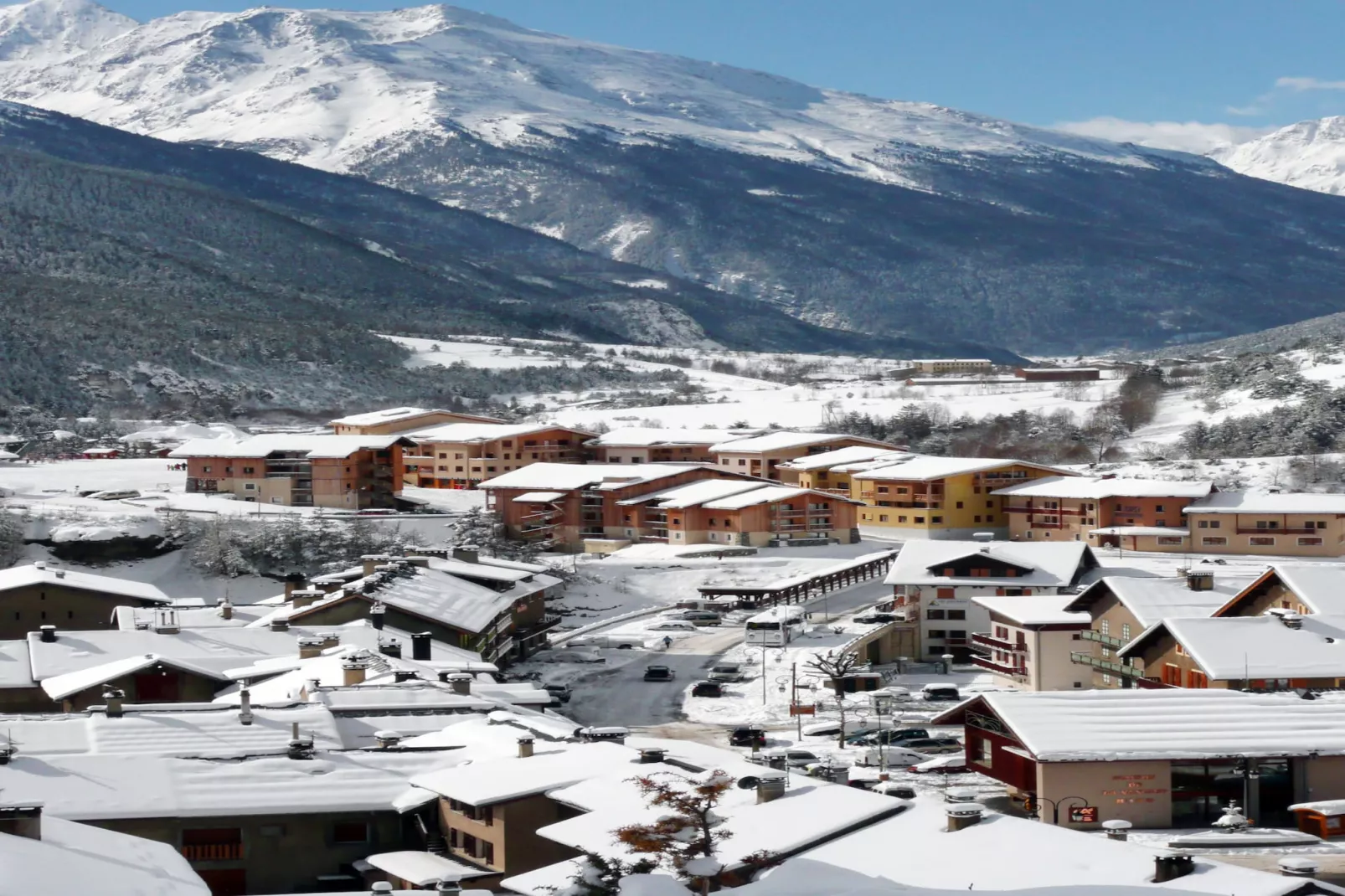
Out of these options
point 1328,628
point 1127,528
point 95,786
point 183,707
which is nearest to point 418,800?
point 95,786

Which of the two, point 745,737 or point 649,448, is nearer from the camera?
point 745,737

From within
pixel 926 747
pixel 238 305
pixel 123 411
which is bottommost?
pixel 926 747

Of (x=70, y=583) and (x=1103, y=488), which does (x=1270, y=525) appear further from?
(x=70, y=583)

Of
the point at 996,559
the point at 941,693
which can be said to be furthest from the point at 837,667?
the point at 996,559

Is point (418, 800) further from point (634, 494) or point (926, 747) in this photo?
point (634, 494)

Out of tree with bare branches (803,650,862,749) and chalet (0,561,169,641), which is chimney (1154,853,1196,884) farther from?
chalet (0,561,169,641)

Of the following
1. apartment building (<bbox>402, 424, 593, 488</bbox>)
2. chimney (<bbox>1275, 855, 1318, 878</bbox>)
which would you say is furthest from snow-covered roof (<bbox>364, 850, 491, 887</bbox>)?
apartment building (<bbox>402, 424, 593, 488</bbox>)

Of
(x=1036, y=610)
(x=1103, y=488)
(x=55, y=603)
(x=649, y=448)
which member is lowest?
(x=1036, y=610)
